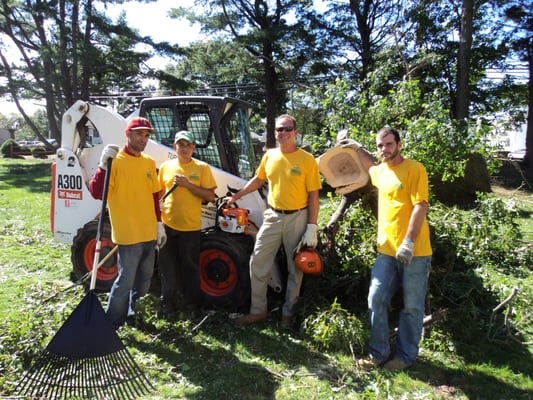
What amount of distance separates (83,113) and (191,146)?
6.01 feet

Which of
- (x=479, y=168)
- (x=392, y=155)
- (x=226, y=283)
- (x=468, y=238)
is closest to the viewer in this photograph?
(x=392, y=155)

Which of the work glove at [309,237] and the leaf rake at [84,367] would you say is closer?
the leaf rake at [84,367]

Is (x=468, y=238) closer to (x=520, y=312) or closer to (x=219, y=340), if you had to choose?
(x=520, y=312)

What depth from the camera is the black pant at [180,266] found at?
13.7ft

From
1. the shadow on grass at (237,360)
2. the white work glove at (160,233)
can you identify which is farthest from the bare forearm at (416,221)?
the white work glove at (160,233)

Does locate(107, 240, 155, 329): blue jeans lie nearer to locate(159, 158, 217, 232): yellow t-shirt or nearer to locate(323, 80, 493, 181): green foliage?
locate(159, 158, 217, 232): yellow t-shirt

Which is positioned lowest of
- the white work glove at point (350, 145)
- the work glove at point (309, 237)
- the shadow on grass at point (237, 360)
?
the shadow on grass at point (237, 360)

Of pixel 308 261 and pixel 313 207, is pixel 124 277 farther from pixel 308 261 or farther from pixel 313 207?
pixel 313 207

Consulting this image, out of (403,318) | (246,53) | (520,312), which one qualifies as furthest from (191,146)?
(246,53)

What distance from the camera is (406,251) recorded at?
10.1 ft

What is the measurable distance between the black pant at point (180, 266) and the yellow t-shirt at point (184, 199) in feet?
0.28

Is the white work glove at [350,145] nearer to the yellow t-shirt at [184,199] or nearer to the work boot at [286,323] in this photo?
the yellow t-shirt at [184,199]

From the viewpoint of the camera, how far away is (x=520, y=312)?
4.21 m

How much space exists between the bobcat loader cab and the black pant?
38 cm
